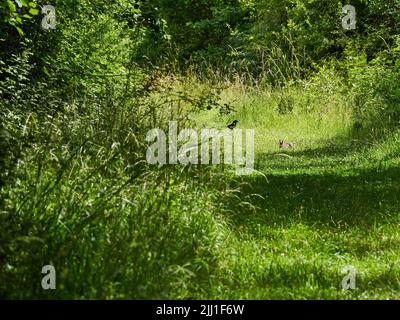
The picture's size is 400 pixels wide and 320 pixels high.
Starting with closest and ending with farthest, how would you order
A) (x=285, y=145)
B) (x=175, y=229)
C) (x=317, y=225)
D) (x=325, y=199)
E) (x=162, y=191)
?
(x=175, y=229) < (x=162, y=191) < (x=317, y=225) < (x=325, y=199) < (x=285, y=145)

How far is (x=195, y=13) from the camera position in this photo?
2798cm

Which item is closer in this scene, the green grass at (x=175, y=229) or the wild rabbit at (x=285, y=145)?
the green grass at (x=175, y=229)

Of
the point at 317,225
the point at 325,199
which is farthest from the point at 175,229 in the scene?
the point at 325,199

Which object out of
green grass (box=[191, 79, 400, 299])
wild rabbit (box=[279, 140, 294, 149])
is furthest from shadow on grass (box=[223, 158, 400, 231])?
wild rabbit (box=[279, 140, 294, 149])

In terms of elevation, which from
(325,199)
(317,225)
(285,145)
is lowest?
(317,225)

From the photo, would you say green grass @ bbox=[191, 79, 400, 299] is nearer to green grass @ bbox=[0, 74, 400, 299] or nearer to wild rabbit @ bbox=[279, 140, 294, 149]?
green grass @ bbox=[0, 74, 400, 299]

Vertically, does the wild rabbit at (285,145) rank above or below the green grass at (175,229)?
above

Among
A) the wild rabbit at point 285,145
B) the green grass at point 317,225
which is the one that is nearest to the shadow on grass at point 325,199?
the green grass at point 317,225

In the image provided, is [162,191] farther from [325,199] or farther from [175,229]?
[325,199]

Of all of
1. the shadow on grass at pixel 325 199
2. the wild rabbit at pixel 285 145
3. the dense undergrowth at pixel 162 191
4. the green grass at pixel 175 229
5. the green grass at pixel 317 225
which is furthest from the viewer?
the wild rabbit at pixel 285 145

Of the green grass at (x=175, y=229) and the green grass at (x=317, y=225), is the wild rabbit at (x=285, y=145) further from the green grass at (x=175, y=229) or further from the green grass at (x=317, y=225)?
the green grass at (x=175, y=229)
